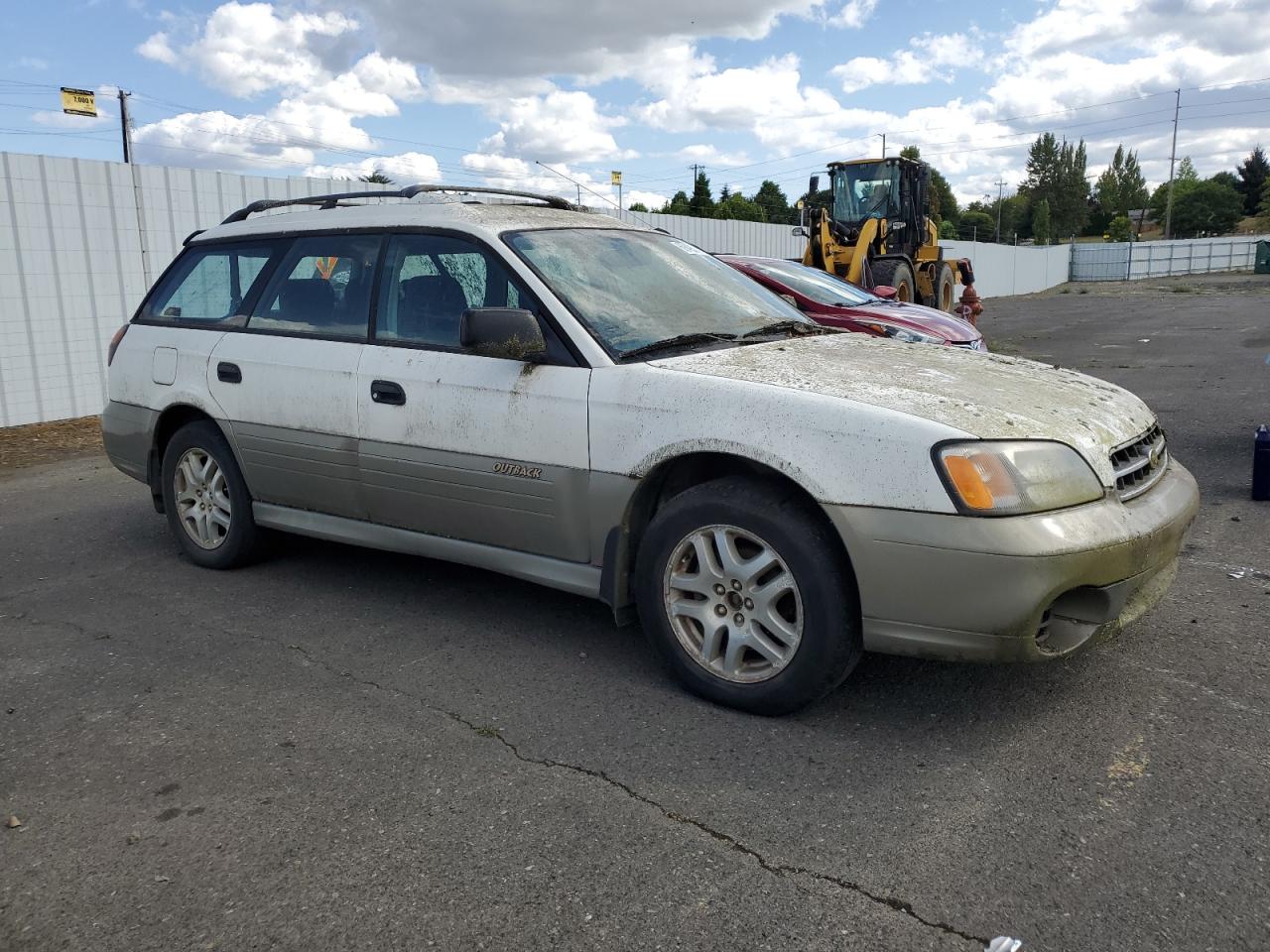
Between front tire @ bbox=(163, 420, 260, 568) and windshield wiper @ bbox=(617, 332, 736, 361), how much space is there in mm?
2308

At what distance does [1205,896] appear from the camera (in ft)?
7.88

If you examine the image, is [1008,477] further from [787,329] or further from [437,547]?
[437,547]

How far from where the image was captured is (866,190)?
20422mm

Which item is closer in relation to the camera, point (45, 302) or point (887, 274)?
point (45, 302)

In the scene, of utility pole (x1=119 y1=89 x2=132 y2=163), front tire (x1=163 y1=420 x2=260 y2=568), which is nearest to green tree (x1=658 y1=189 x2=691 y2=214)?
utility pole (x1=119 y1=89 x2=132 y2=163)

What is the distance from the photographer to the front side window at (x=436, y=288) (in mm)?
4137

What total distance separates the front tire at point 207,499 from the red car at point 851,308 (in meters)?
4.59

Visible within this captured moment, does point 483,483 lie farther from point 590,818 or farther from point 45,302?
point 45,302

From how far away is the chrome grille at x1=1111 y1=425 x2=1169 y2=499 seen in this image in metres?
3.36

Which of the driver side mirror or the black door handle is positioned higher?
the driver side mirror

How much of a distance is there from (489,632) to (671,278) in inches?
66.8

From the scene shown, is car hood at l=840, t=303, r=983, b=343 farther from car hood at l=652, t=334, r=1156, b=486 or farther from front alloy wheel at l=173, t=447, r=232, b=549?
front alloy wheel at l=173, t=447, r=232, b=549

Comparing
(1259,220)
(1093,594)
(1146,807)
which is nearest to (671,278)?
(1093,594)

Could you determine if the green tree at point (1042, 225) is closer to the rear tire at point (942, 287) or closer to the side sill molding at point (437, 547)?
the rear tire at point (942, 287)
